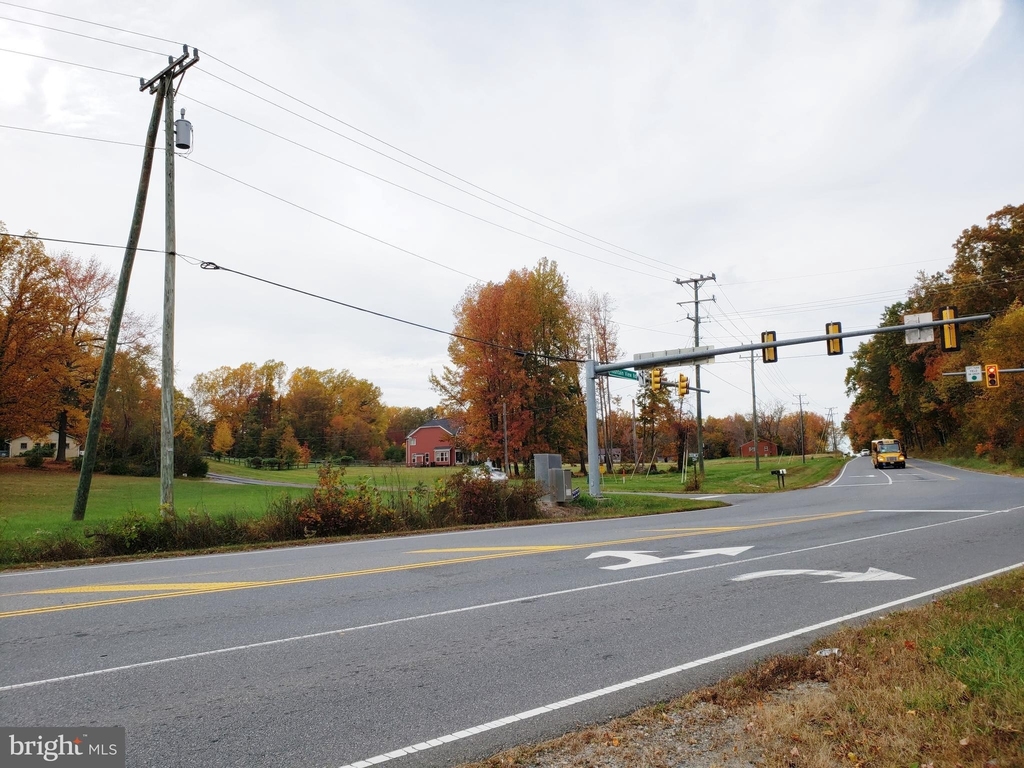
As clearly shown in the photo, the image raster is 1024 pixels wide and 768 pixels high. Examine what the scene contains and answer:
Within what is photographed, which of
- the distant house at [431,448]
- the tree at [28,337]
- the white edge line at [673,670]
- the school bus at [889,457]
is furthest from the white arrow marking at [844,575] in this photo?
the distant house at [431,448]

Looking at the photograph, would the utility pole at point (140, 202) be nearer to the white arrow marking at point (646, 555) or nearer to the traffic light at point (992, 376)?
the white arrow marking at point (646, 555)

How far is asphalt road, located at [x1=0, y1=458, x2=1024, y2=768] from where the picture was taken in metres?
4.80

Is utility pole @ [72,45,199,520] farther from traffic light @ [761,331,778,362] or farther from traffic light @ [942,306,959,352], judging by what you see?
traffic light @ [942,306,959,352]

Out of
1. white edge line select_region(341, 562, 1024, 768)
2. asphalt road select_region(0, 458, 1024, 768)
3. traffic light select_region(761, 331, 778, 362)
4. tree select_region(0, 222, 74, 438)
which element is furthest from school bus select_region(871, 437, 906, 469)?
tree select_region(0, 222, 74, 438)

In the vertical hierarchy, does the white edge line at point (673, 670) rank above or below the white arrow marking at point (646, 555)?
above

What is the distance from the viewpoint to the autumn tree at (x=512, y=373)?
48.1 m

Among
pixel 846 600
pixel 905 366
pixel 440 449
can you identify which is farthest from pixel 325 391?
pixel 846 600

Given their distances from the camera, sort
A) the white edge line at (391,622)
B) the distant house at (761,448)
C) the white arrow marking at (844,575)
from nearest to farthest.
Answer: the white edge line at (391,622) < the white arrow marking at (844,575) < the distant house at (761,448)

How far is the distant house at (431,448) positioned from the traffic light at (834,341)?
80.7m

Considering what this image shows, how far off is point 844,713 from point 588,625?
125 inches

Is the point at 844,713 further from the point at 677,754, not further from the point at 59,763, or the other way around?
the point at 59,763

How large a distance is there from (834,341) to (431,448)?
85.6 meters

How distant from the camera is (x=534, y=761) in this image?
163 inches

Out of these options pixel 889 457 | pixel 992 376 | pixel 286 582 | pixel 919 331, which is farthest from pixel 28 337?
pixel 889 457
